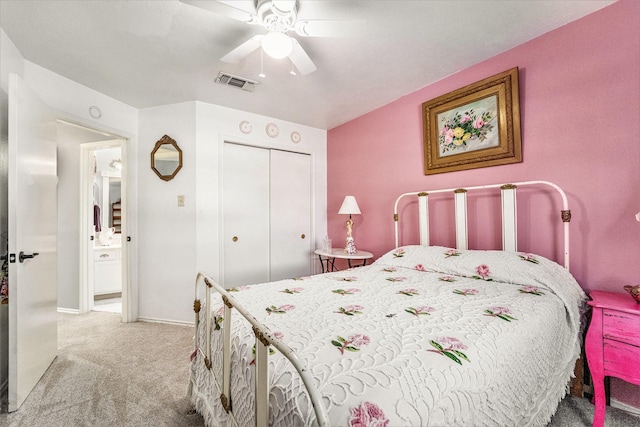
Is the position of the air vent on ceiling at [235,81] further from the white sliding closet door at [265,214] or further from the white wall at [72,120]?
the white wall at [72,120]

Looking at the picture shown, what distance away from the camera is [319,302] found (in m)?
1.42

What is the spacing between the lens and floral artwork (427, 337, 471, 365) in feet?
2.87

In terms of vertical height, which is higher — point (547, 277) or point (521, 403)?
point (547, 277)

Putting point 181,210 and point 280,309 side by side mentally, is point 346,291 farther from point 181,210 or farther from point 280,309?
point 181,210

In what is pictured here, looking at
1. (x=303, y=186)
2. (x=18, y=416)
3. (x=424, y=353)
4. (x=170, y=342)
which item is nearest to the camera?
(x=424, y=353)

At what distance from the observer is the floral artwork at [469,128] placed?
225 centimetres

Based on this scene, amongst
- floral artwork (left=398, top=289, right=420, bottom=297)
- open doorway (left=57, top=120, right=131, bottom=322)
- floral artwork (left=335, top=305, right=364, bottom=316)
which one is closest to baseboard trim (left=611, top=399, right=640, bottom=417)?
floral artwork (left=398, top=289, right=420, bottom=297)

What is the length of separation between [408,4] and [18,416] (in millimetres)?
3263

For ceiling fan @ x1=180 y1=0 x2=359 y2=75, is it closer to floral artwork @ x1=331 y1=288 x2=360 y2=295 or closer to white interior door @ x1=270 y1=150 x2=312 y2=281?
floral artwork @ x1=331 y1=288 x2=360 y2=295

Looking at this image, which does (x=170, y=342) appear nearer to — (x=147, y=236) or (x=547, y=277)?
(x=147, y=236)

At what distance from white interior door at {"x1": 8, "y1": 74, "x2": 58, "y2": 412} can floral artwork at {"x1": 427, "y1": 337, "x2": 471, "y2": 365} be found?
7.56 ft

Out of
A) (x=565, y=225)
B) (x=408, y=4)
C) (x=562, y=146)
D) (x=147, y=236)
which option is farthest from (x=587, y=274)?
(x=147, y=236)

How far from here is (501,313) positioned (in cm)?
123

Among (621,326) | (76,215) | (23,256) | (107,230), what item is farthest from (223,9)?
(107,230)
